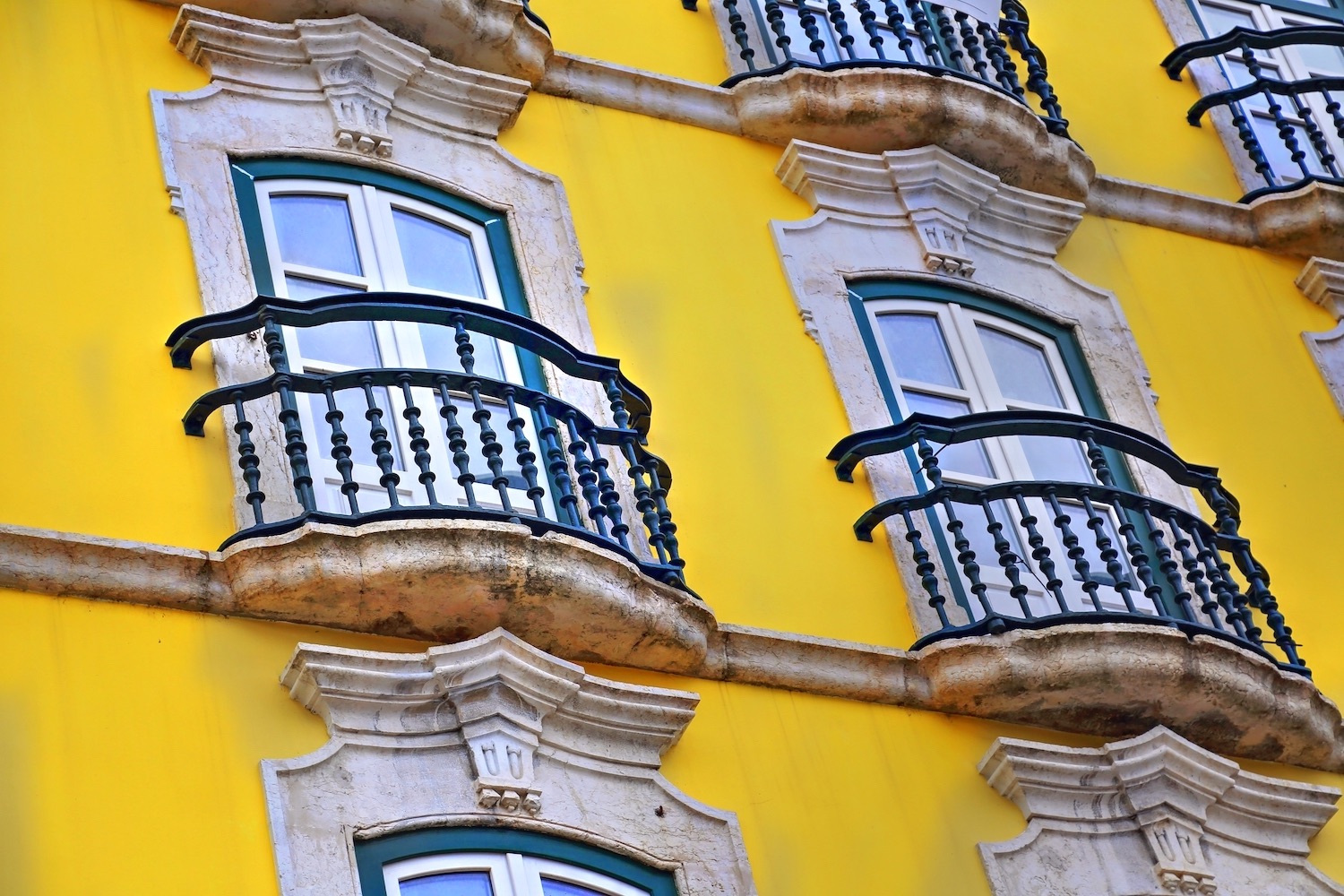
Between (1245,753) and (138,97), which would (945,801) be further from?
(138,97)

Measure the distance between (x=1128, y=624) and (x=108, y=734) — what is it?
430 cm


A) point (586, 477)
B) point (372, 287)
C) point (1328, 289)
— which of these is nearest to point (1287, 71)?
point (1328, 289)

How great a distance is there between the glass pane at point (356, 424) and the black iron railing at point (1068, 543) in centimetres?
206

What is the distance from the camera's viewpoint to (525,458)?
9.22m

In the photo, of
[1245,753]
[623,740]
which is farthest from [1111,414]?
[623,740]

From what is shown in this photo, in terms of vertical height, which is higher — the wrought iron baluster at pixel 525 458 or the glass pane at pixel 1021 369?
the glass pane at pixel 1021 369

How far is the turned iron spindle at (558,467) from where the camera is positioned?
30.3ft

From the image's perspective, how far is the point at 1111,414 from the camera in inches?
456

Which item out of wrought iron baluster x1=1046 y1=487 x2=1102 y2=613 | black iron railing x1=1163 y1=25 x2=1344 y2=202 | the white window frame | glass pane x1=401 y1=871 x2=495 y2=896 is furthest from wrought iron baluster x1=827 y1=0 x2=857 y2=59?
glass pane x1=401 y1=871 x2=495 y2=896

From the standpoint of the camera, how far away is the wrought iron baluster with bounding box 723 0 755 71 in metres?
12.2

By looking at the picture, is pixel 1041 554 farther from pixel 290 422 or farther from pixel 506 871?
pixel 290 422

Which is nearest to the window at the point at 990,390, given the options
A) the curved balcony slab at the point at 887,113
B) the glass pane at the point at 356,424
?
the curved balcony slab at the point at 887,113

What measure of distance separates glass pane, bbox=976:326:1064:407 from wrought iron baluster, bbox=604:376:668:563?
247 cm

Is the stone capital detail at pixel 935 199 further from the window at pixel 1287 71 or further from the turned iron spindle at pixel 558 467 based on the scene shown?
the turned iron spindle at pixel 558 467
